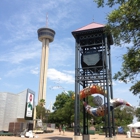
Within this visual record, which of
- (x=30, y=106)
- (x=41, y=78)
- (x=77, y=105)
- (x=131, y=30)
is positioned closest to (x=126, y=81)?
(x=131, y=30)

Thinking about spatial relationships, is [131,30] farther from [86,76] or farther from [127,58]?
[86,76]

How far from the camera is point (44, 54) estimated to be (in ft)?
306

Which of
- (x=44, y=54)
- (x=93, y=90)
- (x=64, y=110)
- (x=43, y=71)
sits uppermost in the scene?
(x=44, y=54)

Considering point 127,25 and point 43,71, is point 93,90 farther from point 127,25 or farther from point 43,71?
point 43,71

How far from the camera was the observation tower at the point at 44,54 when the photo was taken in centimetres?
8969

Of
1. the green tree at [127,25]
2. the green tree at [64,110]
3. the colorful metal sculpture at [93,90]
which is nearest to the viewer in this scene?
the green tree at [127,25]

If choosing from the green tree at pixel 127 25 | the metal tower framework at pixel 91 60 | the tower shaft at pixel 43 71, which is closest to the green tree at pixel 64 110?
the tower shaft at pixel 43 71

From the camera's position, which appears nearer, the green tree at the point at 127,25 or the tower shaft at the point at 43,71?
the green tree at the point at 127,25

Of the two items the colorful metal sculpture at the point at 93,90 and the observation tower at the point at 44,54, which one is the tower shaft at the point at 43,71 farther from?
the colorful metal sculpture at the point at 93,90

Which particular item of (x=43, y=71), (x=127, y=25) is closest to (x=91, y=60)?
(x=127, y=25)

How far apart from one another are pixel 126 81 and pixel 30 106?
86.4 ft

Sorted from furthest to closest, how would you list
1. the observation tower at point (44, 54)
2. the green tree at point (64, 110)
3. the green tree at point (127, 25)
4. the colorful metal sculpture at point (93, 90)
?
the observation tower at point (44, 54) < the green tree at point (64, 110) < the colorful metal sculpture at point (93, 90) < the green tree at point (127, 25)

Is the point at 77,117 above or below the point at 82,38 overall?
below

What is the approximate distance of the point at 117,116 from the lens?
172 feet
